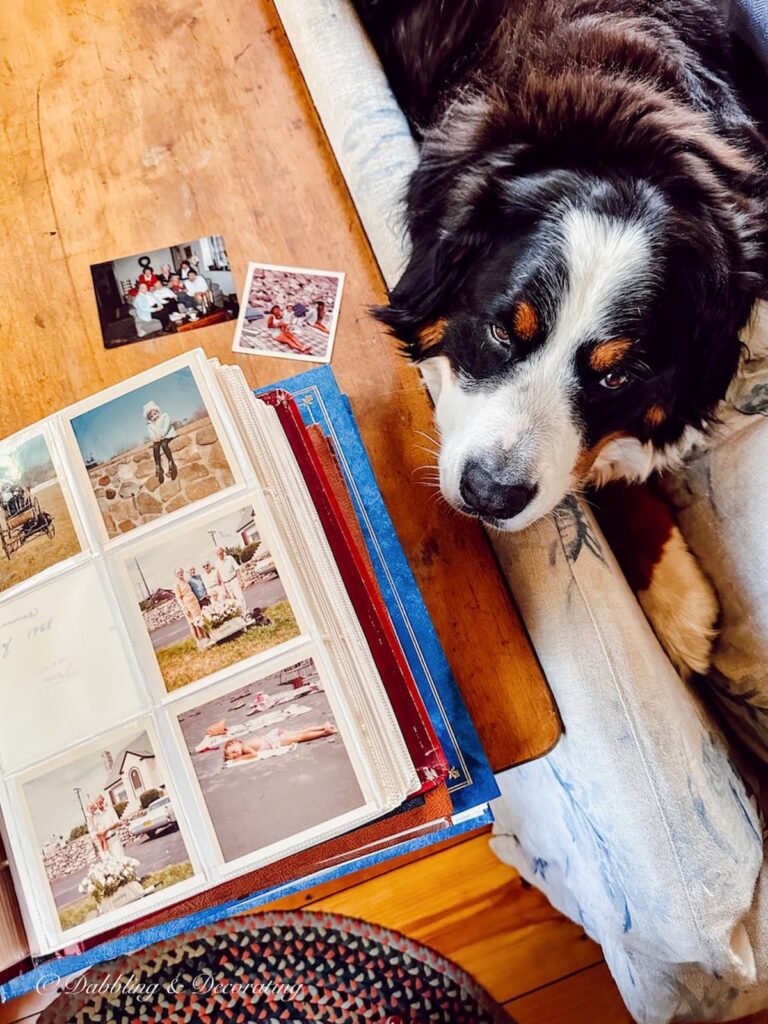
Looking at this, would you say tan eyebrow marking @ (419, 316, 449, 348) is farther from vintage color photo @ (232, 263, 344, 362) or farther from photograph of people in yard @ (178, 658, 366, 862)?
photograph of people in yard @ (178, 658, 366, 862)

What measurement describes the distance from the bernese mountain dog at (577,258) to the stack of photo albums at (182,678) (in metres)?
0.28

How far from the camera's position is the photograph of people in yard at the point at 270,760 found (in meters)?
0.62

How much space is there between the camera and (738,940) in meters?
0.85

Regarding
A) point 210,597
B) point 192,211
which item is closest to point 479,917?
point 210,597

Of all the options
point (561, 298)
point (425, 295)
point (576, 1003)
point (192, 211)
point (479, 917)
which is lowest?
point (576, 1003)

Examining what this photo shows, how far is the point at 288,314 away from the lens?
97cm

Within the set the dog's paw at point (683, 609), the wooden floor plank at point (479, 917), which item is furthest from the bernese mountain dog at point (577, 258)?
the wooden floor plank at point (479, 917)

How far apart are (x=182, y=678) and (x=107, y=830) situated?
0.14m

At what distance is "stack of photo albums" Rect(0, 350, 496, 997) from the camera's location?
0.63 m

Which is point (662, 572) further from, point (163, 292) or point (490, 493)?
point (163, 292)

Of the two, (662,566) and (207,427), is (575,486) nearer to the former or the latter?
(662,566)

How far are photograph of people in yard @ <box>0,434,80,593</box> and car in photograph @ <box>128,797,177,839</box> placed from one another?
9.8 inches

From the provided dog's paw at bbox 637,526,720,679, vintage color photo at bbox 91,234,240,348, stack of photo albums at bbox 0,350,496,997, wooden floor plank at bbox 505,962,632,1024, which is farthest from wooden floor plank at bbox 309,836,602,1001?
vintage color photo at bbox 91,234,240,348

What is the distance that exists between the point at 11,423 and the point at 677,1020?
3.79 ft
